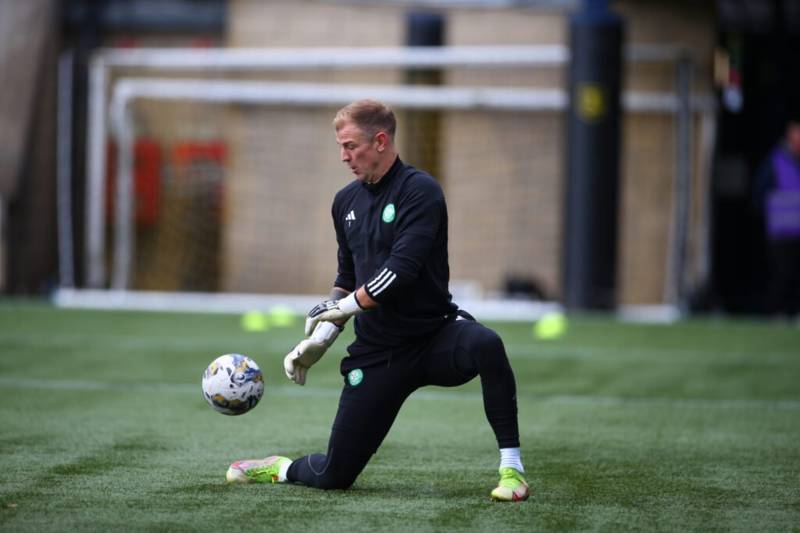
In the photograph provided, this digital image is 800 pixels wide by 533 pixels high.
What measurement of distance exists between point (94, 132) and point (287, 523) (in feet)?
46.4

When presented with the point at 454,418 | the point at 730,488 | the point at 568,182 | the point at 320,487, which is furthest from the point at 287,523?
the point at 568,182

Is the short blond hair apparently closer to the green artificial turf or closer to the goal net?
the green artificial turf

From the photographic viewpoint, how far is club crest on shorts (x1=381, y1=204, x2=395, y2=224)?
20.7 feet

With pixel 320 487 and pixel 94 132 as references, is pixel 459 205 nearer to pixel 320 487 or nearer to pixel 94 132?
pixel 94 132

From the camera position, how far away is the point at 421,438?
8461 millimetres

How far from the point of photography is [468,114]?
63.7ft

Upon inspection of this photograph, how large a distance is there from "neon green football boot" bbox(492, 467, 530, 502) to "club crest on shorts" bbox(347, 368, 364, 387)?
2.55 ft

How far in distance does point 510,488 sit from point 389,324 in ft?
3.06

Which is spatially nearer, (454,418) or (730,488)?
(730,488)

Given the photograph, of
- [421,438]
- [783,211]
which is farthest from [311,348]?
[783,211]

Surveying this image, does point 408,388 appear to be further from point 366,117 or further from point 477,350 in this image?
point 366,117

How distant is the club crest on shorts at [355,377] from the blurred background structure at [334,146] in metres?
12.3

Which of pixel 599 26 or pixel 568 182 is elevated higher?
pixel 599 26

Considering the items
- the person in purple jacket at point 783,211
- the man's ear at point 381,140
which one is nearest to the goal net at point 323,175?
the person in purple jacket at point 783,211
